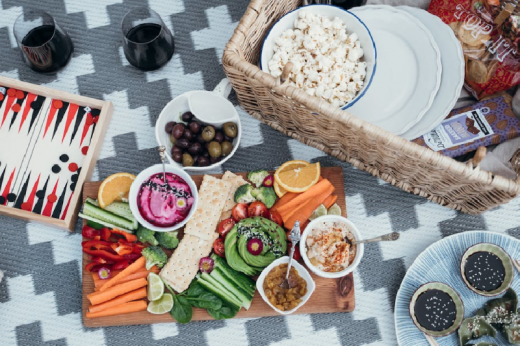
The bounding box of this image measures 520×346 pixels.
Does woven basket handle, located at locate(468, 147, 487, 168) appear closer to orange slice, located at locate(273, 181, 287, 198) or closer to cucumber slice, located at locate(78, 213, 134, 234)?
orange slice, located at locate(273, 181, 287, 198)

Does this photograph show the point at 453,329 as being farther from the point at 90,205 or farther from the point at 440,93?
the point at 90,205

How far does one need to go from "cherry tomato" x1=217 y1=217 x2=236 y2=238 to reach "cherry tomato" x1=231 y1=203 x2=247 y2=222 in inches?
0.7

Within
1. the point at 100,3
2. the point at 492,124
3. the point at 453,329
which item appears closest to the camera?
the point at 453,329

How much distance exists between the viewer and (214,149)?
1544mm

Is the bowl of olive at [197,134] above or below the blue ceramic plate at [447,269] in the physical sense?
above

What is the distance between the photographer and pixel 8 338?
62.6 inches

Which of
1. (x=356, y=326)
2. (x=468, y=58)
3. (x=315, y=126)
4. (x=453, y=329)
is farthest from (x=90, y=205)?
(x=468, y=58)

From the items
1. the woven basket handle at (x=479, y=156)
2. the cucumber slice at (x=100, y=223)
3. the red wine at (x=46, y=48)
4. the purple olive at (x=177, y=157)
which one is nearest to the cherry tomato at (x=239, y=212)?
the purple olive at (x=177, y=157)

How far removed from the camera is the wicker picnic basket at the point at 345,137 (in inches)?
48.4

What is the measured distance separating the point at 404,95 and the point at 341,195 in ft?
1.17

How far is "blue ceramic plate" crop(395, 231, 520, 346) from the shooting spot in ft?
4.95

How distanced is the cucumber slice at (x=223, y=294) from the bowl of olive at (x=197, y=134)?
0.34 m

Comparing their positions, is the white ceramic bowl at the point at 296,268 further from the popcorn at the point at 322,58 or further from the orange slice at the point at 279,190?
the popcorn at the point at 322,58

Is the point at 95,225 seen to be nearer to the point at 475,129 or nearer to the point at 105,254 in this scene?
the point at 105,254
